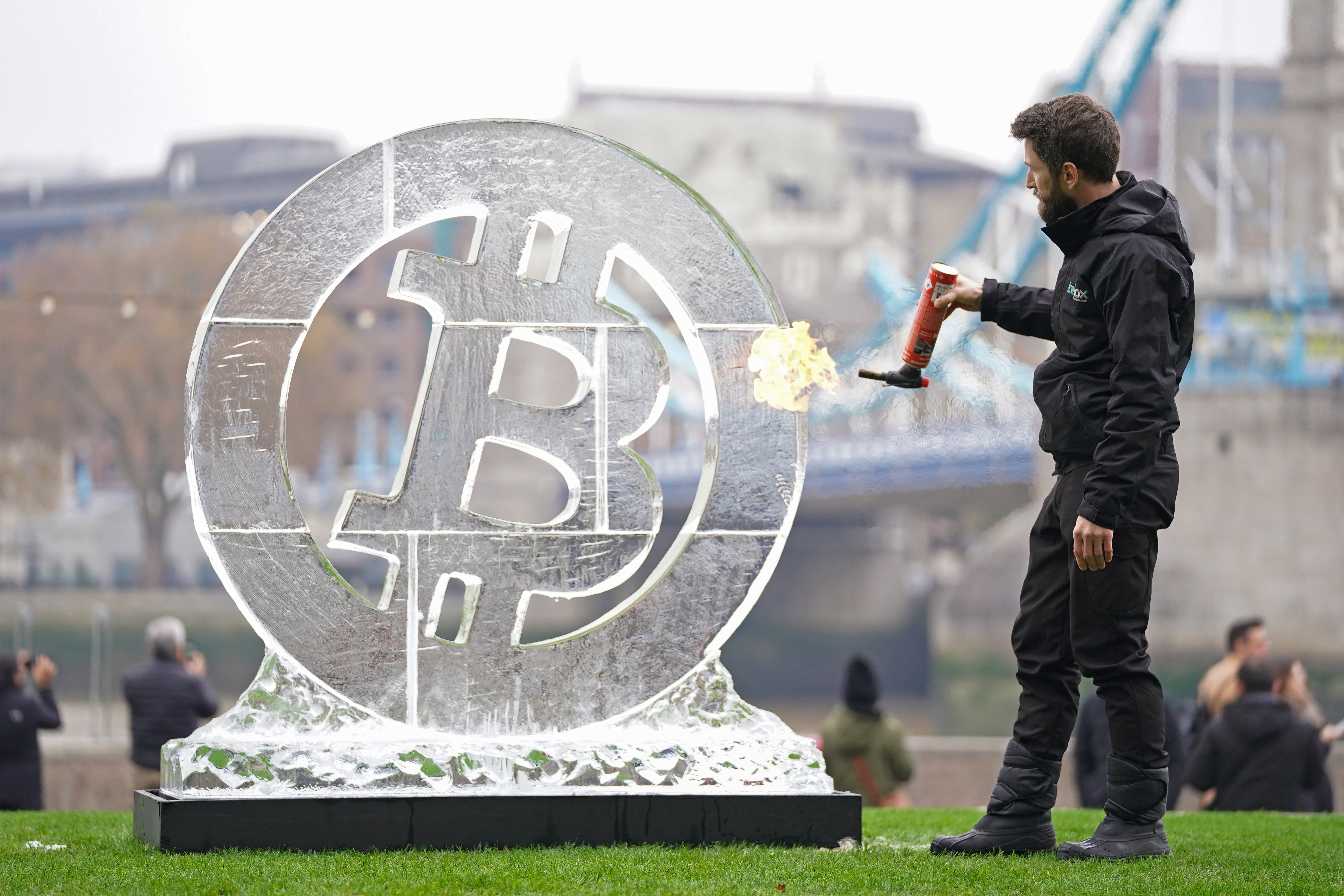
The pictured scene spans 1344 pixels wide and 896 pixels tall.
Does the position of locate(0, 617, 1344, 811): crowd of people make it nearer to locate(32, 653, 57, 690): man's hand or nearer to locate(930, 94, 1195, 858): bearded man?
locate(32, 653, 57, 690): man's hand

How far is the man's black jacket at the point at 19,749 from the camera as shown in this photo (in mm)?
6078

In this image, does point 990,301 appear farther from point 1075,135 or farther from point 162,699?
point 162,699

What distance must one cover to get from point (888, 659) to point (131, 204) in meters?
22.2

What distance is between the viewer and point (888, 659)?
38656 millimetres

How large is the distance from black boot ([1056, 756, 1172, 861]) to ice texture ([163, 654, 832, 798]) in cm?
72

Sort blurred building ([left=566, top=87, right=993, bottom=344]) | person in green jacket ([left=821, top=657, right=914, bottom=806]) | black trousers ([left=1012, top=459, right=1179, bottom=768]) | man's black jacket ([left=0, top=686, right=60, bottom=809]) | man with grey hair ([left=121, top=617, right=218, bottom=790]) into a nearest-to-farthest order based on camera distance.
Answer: black trousers ([left=1012, top=459, right=1179, bottom=768])
man's black jacket ([left=0, top=686, right=60, bottom=809])
man with grey hair ([left=121, top=617, right=218, bottom=790])
person in green jacket ([left=821, top=657, right=914, bottom=806])
blurred building ([left=566, top=87, right=993, bottom=344])

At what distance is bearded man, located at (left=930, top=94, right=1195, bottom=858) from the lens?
11.1ft

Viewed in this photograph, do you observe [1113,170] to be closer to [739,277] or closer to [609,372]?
[739,277]

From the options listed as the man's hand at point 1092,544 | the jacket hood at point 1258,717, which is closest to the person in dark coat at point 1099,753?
the jacket hood at point 1258,717

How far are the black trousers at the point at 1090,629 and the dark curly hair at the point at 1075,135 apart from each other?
64 centimetres

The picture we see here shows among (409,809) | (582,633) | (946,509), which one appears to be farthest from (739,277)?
(946,509)

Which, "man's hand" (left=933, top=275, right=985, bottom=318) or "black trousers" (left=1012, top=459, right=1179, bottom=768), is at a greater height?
"man's hand" (left=933, top=275, right=985, bottom=318)

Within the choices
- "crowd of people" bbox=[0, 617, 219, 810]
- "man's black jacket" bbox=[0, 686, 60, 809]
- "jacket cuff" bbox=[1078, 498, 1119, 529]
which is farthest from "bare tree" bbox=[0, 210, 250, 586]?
"jacket cuff" bbox=[1078, 498, 1119, 529]

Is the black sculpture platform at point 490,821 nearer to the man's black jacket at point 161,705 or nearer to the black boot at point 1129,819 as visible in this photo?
the black boot at point 1129,819
